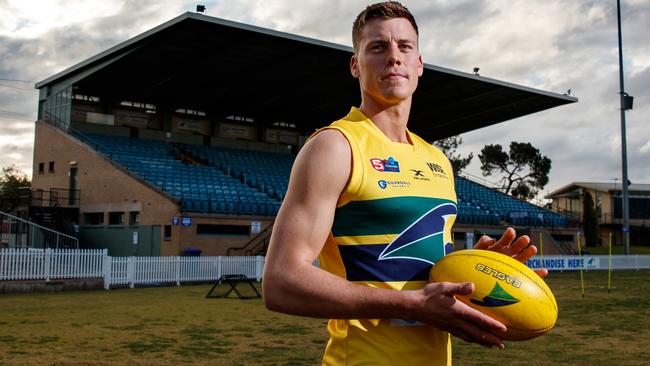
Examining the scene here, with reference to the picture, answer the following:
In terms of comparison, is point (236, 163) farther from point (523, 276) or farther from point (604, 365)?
point (523, 276)

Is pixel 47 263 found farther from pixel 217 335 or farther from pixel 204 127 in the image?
pixel 204 127

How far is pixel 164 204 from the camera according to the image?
31984 millimetres

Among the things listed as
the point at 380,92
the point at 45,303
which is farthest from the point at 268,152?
the point at 380,92

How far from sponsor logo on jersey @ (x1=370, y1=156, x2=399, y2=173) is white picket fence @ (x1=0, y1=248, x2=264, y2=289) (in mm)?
24087

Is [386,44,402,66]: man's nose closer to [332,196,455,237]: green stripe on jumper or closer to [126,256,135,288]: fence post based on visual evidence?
[332,196,455,237]: green stripe on jumper

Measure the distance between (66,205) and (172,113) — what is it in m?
9.72

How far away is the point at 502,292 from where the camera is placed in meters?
2.55

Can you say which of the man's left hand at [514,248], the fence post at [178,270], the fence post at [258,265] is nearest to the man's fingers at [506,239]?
the man's left hand at [514,248]

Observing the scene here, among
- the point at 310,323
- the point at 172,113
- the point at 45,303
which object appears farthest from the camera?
the point at 172,113

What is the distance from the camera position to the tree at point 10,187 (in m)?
59.1

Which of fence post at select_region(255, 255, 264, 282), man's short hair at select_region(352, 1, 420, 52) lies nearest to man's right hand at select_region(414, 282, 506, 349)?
man's short hair at select_region(352, 1, 420, 52)

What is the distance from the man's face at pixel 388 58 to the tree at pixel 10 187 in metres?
59.7

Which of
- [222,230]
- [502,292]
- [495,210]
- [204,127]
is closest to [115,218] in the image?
[222,230]

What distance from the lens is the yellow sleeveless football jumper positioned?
255cm
